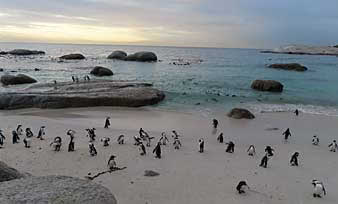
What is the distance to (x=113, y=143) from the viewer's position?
65.1 feet

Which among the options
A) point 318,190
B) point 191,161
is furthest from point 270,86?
point 318,190

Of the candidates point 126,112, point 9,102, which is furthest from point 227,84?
point 9,102

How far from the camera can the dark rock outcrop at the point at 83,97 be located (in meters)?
30.3

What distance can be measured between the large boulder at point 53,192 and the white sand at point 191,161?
4.54m

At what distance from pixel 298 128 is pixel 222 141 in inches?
299

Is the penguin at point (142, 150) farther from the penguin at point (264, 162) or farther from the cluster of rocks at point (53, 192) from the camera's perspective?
the cluster of rocks at point (53, 192)

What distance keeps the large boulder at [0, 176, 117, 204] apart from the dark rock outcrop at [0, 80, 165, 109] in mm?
23226

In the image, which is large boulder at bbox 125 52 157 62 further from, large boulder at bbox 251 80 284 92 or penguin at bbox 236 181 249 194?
penguin at bbox 236 181 249 194

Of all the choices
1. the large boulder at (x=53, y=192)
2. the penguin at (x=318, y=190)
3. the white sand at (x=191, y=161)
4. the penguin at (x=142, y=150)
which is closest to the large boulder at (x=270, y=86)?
the white sand at (x=191, y=161)

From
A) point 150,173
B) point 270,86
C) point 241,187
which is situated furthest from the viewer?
point 270,86

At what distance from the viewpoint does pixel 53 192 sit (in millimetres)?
7699

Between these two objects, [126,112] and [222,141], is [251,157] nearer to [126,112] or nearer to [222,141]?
[222,141]

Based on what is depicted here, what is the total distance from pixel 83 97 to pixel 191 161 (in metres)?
16.9

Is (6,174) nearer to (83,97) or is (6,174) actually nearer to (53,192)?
(53,192)
